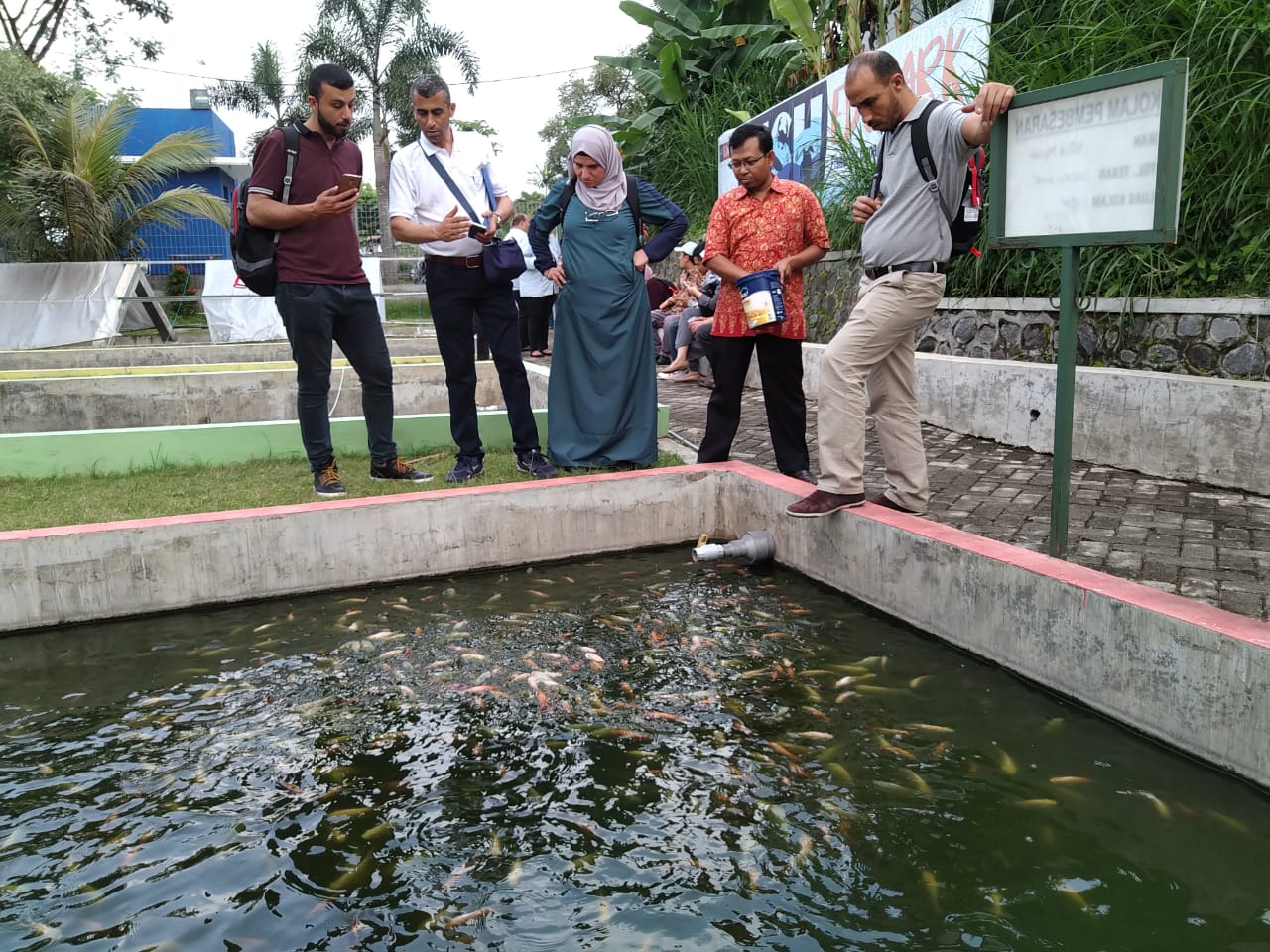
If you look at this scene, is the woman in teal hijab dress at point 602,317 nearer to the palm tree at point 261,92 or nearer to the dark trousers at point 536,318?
the dark trousers at point 536,318

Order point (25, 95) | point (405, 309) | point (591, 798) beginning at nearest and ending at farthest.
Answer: point (591, 798) < point (25, 95) < point (405, 309)

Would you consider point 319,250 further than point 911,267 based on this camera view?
Yes

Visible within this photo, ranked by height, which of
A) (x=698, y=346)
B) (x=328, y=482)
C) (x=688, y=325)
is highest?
(x=688, y=325)

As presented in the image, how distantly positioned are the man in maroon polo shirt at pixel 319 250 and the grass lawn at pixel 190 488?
1.16 feet

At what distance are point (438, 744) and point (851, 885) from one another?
1404 millimetres

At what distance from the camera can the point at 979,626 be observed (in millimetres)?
3904

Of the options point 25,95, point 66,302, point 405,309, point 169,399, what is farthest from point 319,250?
point 25,95

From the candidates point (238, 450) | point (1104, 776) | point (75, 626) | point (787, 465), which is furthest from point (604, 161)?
point (1104, 776)

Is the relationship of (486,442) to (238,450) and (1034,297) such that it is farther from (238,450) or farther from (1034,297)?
(1034,297)

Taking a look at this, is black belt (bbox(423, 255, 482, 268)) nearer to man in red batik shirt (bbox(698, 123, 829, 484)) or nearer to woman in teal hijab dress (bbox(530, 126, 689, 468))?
woman in teal hijab dress (bbox(530, 126, 689, 468))

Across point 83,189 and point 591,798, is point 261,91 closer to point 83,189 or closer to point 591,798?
point 83,189

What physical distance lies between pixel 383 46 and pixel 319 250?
27880mm

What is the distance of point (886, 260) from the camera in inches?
179

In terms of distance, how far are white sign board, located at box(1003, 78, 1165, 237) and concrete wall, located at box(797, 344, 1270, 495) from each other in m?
2.10
